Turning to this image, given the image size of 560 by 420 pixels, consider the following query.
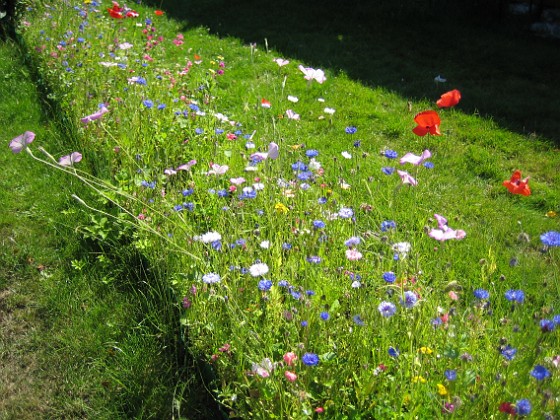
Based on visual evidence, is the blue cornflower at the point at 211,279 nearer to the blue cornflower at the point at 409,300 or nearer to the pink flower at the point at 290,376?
the pink flower at the point at 290,376

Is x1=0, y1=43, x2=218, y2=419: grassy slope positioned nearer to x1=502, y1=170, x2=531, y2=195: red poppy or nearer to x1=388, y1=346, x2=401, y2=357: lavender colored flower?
x1=388, y1=346, x2=401, y2=357: lavender colored flower

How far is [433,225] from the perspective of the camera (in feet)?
10.5

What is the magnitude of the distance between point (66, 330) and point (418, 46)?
5425 mm

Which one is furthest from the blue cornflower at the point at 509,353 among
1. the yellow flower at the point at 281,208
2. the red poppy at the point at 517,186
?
the yellow flower at the point at 281,208

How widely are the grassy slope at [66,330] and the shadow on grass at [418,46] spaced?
11.5ft

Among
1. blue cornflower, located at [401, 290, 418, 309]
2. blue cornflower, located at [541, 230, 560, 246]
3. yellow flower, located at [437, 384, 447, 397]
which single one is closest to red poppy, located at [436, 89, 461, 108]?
blue cornflower, located at [541, 230, 560, 246]

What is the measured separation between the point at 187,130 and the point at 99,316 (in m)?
1.32

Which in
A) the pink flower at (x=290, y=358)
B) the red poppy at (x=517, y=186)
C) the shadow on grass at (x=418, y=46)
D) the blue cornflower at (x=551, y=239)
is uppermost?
the red poppy at (x=517, y=186)

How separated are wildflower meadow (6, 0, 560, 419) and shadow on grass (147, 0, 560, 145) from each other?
47 cm

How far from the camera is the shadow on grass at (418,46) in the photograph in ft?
17.8

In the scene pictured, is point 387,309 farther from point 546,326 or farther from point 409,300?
point 546,326

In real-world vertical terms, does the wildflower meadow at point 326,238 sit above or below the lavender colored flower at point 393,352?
below

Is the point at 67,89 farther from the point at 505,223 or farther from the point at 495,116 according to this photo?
the point at 495,116

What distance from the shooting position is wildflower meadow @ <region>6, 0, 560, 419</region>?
6.20 feet
